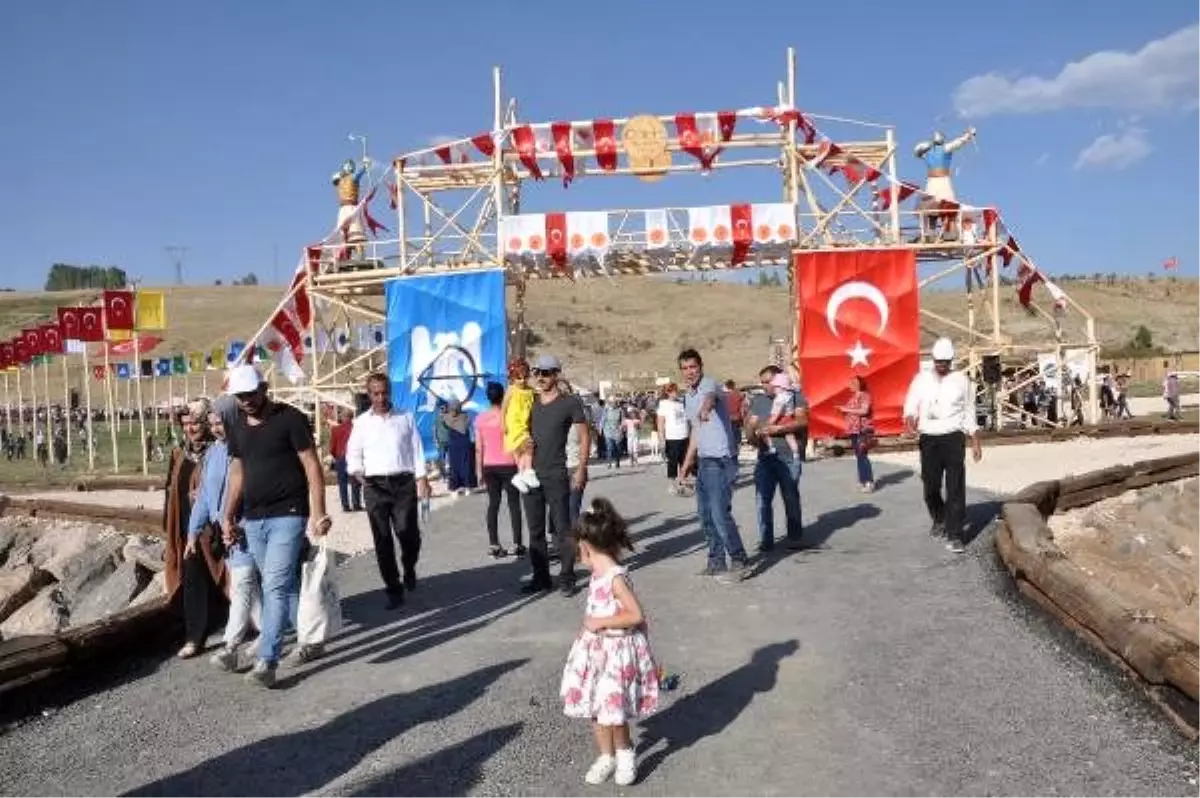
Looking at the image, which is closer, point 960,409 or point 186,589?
point 186,589

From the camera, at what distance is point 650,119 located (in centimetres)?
2408

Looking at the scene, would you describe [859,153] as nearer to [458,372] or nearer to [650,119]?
[650,119]

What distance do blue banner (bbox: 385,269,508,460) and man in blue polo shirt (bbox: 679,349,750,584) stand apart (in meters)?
15.9

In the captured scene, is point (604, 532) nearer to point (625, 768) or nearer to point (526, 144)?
point (625, 768)

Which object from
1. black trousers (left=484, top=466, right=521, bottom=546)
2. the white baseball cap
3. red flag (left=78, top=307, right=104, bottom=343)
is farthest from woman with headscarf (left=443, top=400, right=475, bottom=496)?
red flag (left=78, top=307, right=104, bottom=343)

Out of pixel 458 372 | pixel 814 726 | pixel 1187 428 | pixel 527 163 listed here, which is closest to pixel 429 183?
pixel 527 163

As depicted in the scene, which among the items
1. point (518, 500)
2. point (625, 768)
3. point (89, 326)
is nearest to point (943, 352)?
point (518, 500)

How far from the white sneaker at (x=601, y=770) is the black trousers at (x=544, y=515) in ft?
12.6

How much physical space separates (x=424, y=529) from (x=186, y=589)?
6440 mm

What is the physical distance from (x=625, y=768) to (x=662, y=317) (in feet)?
282

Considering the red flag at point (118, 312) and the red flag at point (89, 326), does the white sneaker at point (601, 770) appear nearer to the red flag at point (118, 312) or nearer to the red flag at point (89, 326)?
the red flag at point (118, 312)

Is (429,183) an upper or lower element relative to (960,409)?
upper

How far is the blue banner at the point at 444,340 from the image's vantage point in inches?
A: 976

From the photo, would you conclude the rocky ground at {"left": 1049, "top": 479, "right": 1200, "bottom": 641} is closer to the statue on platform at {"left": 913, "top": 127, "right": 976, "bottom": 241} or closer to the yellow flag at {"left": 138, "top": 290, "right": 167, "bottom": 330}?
the statue on platform at {"left": 913, "top": 127, "right": 976, "bottom": 241}
